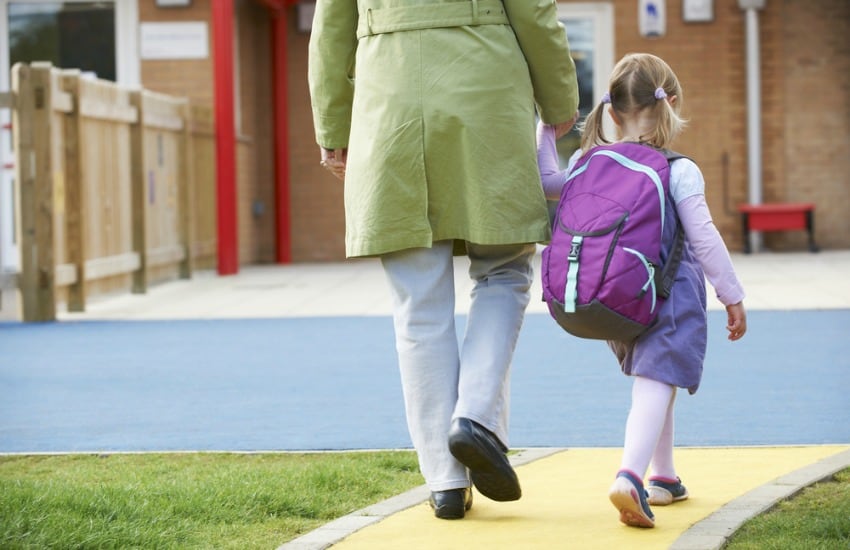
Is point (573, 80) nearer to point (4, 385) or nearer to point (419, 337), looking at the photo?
point (419, 337)

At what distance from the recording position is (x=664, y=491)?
4066mm

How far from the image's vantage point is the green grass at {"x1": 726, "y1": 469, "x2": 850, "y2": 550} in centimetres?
346

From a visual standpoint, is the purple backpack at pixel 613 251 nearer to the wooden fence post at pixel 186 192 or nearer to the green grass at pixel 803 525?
the green grass at pixel 803 525

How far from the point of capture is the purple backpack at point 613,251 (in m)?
3.70

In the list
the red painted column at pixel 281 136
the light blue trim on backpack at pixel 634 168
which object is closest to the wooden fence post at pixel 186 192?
the red painted column at pixel 281 136

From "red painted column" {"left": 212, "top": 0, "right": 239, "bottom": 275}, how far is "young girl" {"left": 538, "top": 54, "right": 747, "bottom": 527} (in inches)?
429

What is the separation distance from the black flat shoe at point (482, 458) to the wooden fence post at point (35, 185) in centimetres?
728

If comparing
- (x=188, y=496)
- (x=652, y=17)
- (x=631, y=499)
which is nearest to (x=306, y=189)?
(x=652, y=17)

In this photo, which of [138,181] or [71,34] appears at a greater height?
[71,34]

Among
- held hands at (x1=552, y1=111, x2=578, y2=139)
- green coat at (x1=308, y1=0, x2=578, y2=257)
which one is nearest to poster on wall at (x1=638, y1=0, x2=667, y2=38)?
held hands at (x1=552, y1=111, x2=578, y2=139)

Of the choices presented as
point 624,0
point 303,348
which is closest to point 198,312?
point 303,348

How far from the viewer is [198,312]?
35.9 feet

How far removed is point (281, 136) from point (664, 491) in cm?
1370

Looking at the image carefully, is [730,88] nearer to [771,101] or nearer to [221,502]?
[771,101]
